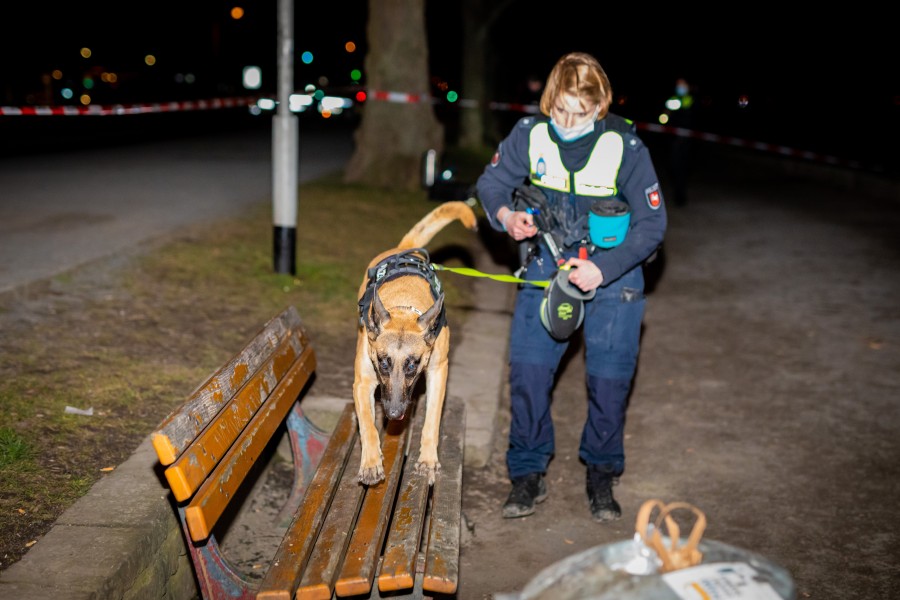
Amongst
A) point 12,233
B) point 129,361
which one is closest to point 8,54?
point 12,233

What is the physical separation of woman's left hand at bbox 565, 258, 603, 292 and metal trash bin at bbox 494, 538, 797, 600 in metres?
1.81

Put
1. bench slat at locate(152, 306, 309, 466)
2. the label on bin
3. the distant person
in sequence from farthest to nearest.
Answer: the distant person → bench slat at locate(152, 306, 309, 466) → the label on bin

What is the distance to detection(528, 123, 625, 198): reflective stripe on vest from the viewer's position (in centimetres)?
398

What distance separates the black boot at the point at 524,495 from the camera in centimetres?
440

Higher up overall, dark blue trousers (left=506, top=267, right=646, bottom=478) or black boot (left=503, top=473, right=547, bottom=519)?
dark blue trousers (left=506, top=267, right=646, bottom=478)

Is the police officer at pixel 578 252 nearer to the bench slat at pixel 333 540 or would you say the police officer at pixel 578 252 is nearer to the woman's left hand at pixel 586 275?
the woman's left hand at pixel 586 275

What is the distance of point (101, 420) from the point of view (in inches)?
176

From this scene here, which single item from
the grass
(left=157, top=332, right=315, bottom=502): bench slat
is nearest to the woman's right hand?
(left=157, top=332, right=315, bottom=502): bench slat

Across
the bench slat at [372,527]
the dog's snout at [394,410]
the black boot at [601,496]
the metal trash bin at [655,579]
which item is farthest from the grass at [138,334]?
the metal trash bin at [655,579]

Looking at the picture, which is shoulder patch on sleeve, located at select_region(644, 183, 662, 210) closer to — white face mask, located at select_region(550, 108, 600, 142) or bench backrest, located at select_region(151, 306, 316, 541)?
white face mask, located at select_region(550, 108, 600, 142)

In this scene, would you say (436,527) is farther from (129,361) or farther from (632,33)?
(632,33)

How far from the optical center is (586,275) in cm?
392

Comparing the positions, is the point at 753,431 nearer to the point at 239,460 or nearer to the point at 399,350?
the point at 399,350

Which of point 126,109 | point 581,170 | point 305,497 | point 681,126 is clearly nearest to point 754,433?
point 581,170
